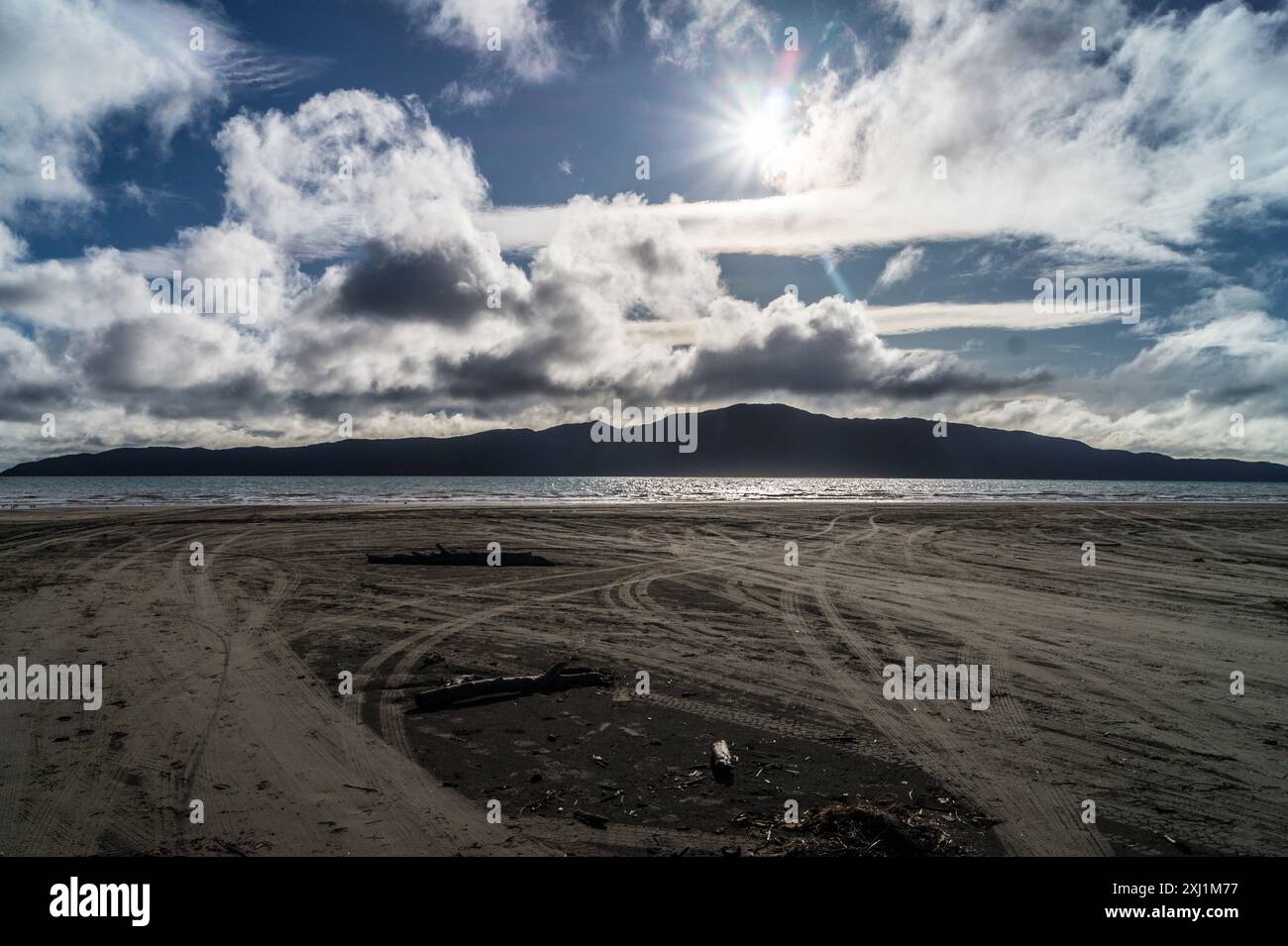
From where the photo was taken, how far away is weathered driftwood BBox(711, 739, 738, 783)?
609 centimetres

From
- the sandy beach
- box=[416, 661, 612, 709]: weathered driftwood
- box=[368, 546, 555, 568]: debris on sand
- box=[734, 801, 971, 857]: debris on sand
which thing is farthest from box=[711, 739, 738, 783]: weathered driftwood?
box=[368, 546, 555, 568]: debris on sand

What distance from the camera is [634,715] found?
7734mm

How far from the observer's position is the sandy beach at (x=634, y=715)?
530 cm

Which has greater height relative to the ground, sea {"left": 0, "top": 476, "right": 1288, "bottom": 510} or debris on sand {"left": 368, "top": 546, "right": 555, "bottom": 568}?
sea {"left": 0, "top": 476, "right": 1288, "bottom": 510}

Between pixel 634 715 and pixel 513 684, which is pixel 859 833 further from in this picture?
pixel 513 684

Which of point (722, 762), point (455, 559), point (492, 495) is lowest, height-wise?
point (722, 762)

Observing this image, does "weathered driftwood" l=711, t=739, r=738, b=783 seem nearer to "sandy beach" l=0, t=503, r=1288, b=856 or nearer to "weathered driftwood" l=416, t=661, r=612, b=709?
"sandy beach" l=0, t=503, r=1288, b=856

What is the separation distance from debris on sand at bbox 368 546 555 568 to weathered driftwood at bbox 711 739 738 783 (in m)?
13.8

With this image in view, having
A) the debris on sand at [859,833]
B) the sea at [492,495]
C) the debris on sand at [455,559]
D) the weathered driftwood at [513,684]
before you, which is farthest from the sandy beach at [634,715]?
the sea at [492,495]

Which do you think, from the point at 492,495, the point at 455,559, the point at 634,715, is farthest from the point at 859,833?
the point at 492,495

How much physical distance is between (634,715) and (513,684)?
1.78m

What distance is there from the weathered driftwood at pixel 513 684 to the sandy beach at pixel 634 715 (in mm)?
216
